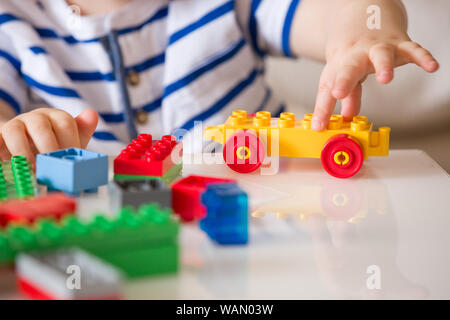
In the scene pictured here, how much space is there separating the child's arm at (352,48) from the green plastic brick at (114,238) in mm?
262

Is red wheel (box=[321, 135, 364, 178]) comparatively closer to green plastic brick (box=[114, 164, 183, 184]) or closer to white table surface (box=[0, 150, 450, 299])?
white table surface (box=[0, 150, 450, 299])

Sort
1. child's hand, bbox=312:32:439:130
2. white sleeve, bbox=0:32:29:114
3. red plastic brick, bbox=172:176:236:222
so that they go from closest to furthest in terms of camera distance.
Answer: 1. red plastic brick, bbox=172:176:236:222
2. child's hand, bbox=312:32:439:130
3. white sleeve, bbox=0:32:29:114

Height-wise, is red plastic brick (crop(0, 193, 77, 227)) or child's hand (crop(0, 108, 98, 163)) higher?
red plastic brick (crop(0, 193, 77, 227))

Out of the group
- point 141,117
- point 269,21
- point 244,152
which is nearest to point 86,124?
point 244,152

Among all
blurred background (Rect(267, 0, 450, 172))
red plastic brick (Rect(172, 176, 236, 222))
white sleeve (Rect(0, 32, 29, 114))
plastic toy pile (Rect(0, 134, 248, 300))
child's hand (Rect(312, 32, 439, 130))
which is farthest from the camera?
blurred background (Rect(267, 0, 450, 172))

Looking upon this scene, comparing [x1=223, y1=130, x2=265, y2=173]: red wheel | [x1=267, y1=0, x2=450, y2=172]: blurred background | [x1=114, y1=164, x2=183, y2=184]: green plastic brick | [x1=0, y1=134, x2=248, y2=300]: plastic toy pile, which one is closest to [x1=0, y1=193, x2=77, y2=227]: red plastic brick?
[x1=0, y1=134, x2=248, y2=300]: plastic toy pile

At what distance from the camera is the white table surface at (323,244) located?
318 mm

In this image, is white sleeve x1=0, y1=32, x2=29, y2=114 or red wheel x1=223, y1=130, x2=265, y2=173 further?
white sleeve x1=0, y1=32, x2=29, y2=114

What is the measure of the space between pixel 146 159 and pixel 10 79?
0.40 m

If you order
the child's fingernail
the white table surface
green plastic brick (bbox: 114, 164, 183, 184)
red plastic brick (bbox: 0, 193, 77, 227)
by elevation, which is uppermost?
the child's fingernail

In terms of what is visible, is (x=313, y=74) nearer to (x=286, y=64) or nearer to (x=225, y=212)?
(x=286, y=64)

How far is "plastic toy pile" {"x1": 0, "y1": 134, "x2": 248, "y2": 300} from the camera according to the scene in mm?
278

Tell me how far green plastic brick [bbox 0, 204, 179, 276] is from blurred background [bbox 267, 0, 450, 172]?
73 centimetres

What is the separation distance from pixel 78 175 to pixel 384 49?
314 mm
